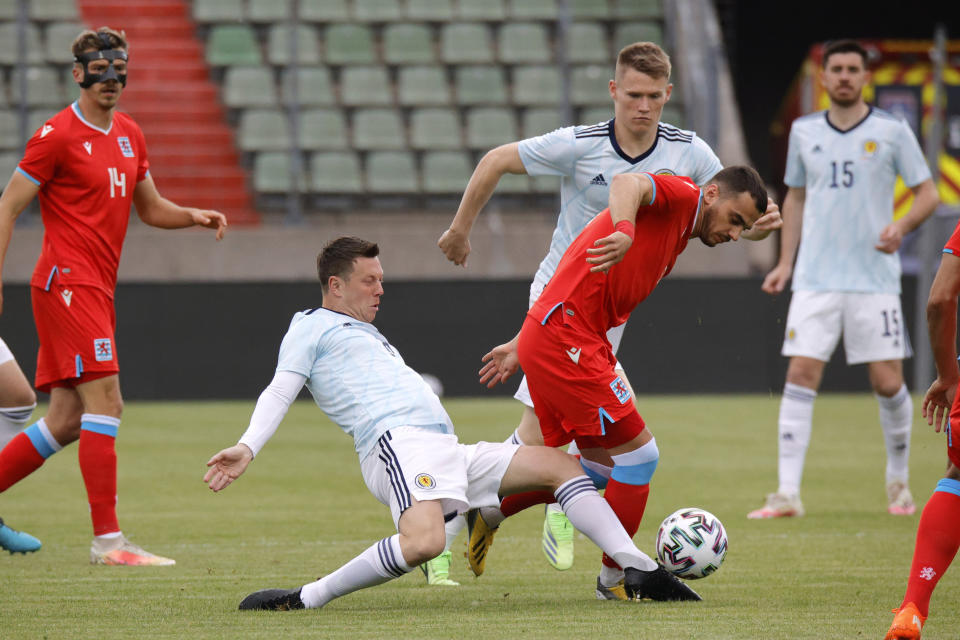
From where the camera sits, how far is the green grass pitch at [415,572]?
13.0ft

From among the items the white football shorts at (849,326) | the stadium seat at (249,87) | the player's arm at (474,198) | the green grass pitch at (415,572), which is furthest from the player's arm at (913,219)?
the stadium seat at (249,87)

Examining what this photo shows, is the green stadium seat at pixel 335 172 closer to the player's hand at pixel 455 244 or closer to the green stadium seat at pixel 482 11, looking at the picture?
the green stadium seat at pixel 482 11

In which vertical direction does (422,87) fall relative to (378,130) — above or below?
above

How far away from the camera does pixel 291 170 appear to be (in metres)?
14.2

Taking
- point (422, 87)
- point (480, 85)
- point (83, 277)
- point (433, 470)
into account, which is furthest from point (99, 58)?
point (480, 85)

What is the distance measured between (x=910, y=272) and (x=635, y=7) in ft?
16.1

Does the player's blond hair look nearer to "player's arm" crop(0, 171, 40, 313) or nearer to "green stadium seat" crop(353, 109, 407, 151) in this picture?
"player's arm" crop(0, 171, 40, 313)

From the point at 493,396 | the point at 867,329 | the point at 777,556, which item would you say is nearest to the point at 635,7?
the point at 493,396

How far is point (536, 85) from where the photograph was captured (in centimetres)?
1608

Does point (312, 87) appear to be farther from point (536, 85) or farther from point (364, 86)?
point (536, 85)

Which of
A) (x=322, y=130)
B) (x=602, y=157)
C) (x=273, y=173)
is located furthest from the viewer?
(x=322, y=130)

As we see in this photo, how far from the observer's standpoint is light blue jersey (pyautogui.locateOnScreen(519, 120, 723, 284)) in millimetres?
5008

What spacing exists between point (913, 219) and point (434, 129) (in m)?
9.49

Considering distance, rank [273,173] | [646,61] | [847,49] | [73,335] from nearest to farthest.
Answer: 1. [646,61]
2. [73,335]
3. [847,49]
4. [273,173]
